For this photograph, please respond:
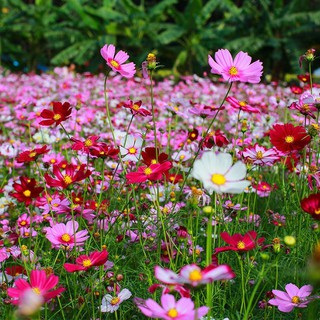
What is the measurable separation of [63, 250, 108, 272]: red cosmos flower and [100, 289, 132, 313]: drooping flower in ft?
0.38

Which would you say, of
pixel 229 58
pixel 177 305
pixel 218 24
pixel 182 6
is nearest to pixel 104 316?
pixel 177 305

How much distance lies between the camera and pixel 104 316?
1.09 m

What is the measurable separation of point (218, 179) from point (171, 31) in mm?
7573

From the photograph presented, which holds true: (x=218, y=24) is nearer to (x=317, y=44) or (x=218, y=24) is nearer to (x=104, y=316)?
(x=317, y=44)

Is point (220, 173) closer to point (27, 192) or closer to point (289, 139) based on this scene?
point (289, 139)

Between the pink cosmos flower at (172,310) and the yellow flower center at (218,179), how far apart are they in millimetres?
165

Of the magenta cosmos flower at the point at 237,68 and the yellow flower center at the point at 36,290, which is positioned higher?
the magenta cosmos flower at the point at 237,68

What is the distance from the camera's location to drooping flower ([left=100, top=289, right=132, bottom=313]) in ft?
3.06

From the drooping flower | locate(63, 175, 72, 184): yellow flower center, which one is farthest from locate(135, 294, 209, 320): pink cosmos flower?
locate(63, 175, 72, 184): yellow flower center

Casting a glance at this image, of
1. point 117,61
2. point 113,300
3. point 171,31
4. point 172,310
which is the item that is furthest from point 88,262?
point 171,31

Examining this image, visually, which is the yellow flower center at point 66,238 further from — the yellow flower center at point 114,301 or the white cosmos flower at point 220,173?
the white cosmos flower at point 220,173

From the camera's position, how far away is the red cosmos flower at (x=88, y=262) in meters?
0.82

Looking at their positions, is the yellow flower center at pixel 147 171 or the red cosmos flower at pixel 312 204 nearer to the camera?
the red cosmos flower at pixel 312 204

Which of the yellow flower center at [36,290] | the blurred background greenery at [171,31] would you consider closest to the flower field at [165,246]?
the yellow flower center at [36,290]
